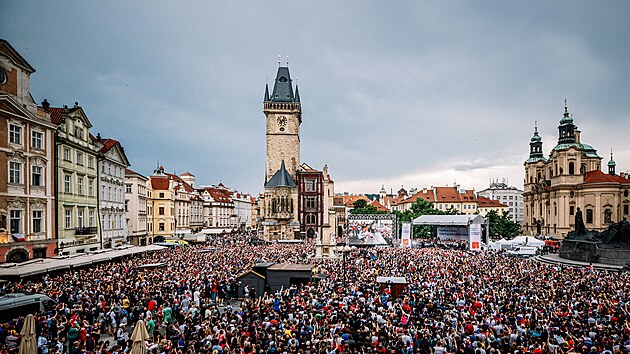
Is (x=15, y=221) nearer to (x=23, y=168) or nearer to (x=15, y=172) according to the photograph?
(x=15, y=172)

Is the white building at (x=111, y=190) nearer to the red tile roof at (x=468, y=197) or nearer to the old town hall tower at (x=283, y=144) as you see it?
the old town hall tower at (x=283, y=144)

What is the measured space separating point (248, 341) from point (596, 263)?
29523 millimetres

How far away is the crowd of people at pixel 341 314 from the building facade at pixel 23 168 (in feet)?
15.4

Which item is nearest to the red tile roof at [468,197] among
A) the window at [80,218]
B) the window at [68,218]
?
the window at [80,218]

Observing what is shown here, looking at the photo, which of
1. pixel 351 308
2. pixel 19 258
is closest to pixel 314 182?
pixel 19 258

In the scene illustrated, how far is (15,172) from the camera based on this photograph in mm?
23828

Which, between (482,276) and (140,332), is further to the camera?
(482,276)

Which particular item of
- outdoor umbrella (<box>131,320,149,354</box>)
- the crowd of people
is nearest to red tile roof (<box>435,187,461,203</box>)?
the crowd of people

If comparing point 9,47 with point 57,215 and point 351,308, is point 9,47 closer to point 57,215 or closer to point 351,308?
point 57,215

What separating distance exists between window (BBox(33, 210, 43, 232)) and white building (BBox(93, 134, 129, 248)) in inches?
330

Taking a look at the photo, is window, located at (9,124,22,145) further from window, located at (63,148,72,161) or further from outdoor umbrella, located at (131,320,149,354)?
outdoor umbrella, located at (131,320,149,354)

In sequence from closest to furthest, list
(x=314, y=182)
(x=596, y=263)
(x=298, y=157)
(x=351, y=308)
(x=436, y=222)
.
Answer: (x=351, y=308) → (x=596, y=263) → (x=436, y=222) → (x=314, y=182) → (x=298, y=157)

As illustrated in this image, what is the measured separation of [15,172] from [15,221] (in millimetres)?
2713

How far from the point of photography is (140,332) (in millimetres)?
9047
